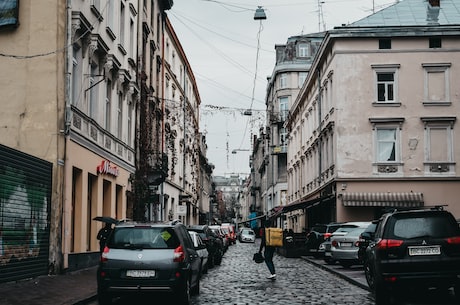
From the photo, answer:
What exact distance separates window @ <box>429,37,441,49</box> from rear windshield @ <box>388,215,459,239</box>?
27373 millimetres

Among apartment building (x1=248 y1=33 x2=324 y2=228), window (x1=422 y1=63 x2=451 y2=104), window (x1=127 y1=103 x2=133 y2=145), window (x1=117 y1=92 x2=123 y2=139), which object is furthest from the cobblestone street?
apartment building (x1=248 y1=33 x2=324 y2=228)

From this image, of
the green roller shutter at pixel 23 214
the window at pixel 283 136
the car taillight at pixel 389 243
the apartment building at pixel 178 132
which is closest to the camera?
the car taillight at pixel 389 243

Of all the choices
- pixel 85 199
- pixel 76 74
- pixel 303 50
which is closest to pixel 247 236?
pixel 303 50

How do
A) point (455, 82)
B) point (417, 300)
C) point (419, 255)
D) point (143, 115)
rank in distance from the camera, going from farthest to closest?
point (455, 82), point (143, 115), point (417, 300), point (419, 255)

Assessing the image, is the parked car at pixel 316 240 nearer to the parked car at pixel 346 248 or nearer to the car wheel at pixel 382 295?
the parked car at pixel 346 248

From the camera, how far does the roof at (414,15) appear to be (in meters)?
38.4

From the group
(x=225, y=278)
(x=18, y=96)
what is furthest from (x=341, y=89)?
(x=18, y=96)

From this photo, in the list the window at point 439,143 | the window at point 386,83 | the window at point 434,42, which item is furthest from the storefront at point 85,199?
the window at point 434,42

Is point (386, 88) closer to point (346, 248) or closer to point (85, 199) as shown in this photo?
point (346, 248)

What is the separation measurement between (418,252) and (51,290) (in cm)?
780

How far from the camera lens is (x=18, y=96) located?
19312mm

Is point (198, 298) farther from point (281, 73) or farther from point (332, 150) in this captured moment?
point (281, 73)

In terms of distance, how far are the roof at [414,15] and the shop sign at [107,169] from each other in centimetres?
1796

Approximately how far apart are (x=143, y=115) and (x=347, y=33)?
Answer: 39.8 ft
